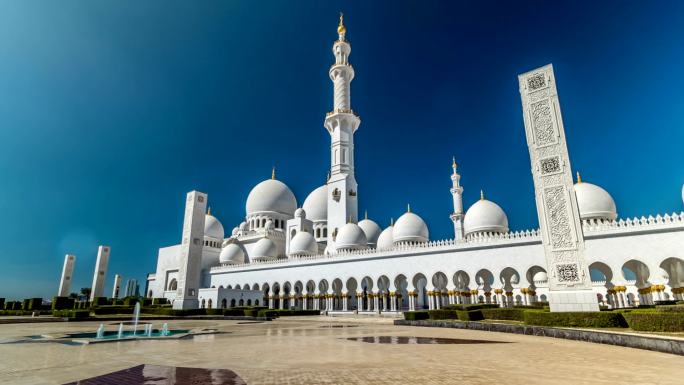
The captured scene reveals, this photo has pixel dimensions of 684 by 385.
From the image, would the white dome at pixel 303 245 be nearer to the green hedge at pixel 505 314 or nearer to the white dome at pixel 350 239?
the white dome at pixel 350 239

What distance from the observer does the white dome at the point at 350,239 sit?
35.8 metres

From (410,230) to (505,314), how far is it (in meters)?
19.0

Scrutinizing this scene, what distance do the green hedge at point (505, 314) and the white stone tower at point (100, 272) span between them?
166 feet

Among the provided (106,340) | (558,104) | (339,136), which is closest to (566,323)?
(558,104)

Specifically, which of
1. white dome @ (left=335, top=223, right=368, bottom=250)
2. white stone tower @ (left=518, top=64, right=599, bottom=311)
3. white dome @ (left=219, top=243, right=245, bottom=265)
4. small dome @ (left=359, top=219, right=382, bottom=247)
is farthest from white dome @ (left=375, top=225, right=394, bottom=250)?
white stone tower @ (left=518, top=64, right=599, bottom=311)

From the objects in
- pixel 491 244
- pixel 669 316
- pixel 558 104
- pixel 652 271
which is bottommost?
pixel 669 316

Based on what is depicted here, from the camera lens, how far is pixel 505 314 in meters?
16.0

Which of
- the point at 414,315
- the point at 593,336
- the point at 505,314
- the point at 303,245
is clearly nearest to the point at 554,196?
the point at 505,314

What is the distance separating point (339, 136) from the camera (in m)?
40.2

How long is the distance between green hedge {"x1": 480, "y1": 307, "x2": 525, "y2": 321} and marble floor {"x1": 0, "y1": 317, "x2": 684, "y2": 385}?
21.0ft

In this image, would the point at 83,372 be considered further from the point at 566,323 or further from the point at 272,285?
the point at 272,285

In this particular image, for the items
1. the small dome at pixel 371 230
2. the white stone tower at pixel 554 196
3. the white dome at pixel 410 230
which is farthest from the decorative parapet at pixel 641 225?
the small dome at pixel 371 230

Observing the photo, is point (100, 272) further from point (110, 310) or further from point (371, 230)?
point (371, 230)

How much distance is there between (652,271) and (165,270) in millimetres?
50151
